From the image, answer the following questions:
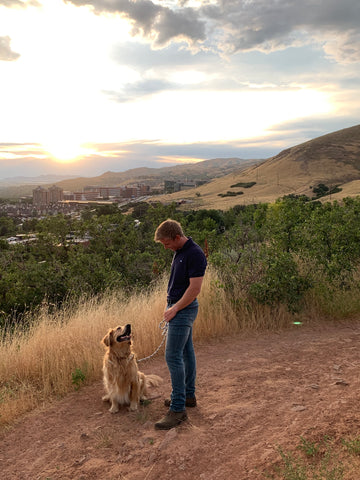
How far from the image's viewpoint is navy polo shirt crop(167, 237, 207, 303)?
11.0ft

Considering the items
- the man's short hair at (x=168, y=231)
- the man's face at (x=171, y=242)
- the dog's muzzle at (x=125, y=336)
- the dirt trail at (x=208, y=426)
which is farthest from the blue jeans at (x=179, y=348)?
the man's short hair at (x=168, y=231)

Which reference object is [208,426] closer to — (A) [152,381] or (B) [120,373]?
(B) [120,373]

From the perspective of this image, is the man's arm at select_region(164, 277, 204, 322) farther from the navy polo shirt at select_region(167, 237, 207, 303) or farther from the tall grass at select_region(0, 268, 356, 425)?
the tall grass at select_region(0, 268, 356, 425)

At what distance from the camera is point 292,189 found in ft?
285

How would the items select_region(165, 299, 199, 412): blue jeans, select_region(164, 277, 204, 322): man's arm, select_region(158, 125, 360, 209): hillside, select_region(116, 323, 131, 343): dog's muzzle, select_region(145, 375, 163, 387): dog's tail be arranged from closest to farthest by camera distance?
select_region(164, 277, 204, 322): man's arm → select_region(165, 299, 199, 412): blue jeans → select_region(116, 323, 131, 343): dog's muzzle → select_region(145, 375, 163, 387): dog's tail → select_region(158, 125, 360, 209): hillside

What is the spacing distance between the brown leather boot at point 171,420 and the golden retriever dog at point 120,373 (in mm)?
540

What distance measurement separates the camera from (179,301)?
336 cm

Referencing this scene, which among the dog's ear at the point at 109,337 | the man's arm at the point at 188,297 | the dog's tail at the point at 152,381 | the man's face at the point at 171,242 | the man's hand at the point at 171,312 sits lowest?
the dog's tail at the point at 152,381

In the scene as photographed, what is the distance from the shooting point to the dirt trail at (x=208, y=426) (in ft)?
9.71

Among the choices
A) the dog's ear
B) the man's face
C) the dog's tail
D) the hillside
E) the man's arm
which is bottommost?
the dog's tail

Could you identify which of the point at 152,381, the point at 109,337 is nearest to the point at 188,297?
the point at 109,337

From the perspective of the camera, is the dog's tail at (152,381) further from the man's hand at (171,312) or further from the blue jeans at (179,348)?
the man's hand at (171,312)

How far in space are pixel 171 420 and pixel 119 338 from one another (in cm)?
91

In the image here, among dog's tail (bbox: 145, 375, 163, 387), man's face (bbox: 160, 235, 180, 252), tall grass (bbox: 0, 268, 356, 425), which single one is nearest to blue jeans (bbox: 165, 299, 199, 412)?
man's face (bbox: 160, 235, 180, 252)
